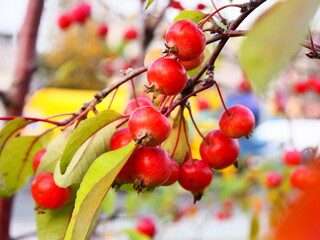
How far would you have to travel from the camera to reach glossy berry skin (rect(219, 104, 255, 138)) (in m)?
0.54

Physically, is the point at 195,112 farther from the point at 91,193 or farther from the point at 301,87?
the point at 91,193

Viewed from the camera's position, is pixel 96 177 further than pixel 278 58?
Yes

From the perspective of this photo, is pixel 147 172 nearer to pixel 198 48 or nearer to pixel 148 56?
pixel 198 48

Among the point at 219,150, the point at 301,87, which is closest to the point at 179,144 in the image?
the point at 219,150

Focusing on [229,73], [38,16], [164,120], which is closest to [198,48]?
[164,120]

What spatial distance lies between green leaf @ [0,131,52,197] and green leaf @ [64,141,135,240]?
0.21 metres

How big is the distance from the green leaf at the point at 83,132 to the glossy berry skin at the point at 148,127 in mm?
73

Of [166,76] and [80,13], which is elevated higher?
[166,76]

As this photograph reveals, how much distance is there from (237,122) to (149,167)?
144 mm

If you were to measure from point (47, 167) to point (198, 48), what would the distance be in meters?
0.25

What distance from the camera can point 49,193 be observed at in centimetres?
53

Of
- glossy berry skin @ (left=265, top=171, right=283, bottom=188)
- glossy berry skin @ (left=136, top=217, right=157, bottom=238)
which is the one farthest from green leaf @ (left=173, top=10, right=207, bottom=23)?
glossy berry skin @ (left=265, top=171, right=283, bottom=188)

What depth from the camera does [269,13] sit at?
0.72ft

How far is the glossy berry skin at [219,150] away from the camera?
1.85 feet
